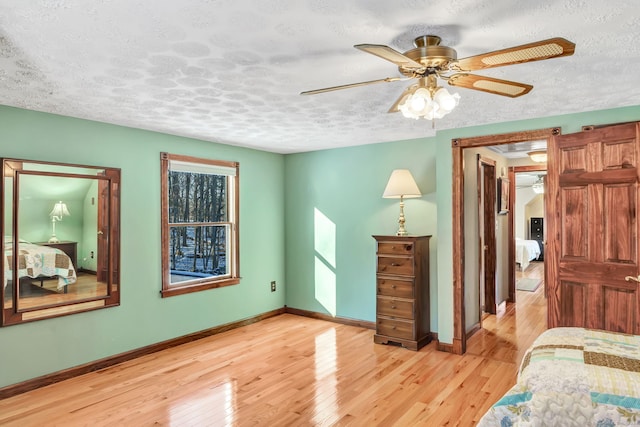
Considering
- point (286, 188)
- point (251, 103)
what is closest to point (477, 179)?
point (286, 188)

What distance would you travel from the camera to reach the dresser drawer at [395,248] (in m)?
4.21

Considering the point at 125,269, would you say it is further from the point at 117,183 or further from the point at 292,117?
the point at 292,117

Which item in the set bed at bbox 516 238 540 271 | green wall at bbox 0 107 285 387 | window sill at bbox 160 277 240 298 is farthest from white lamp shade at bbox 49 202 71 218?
bed at bbox 516 238 540 271

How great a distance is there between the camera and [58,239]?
3.49 metres

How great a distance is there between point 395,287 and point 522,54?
9.87ft

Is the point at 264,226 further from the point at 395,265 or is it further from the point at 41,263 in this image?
the point at 41,263

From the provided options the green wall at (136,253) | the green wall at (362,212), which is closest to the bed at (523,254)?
the green wall at (362,212)

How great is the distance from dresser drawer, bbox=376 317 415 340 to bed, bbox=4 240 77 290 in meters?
2.97

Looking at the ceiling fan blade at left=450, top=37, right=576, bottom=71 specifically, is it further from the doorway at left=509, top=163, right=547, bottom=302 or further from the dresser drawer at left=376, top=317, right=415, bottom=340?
the doorway at left=509, top=163, right=547, bottom=302

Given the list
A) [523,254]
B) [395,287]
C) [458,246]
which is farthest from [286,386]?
[523,254]

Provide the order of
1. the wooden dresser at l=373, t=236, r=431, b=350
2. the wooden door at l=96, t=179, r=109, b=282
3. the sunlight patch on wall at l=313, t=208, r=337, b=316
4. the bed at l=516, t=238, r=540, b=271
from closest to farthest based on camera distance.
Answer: the wooden door at l=96, t=179, r=109, b=282
the wooden dresser at l=373, t=236, r=431, b=350
the sunlight patch on wall at l=313, t=208, r=337, b=316
the bed at l=516, t=238, r=540, b=271

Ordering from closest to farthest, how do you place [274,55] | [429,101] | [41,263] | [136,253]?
[429,101], [274,55], [41,263], [136,253]

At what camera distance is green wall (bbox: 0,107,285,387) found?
3.28 m

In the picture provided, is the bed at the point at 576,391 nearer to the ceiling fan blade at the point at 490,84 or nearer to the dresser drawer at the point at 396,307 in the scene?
the ceiling fan blade at the point at 490,84
